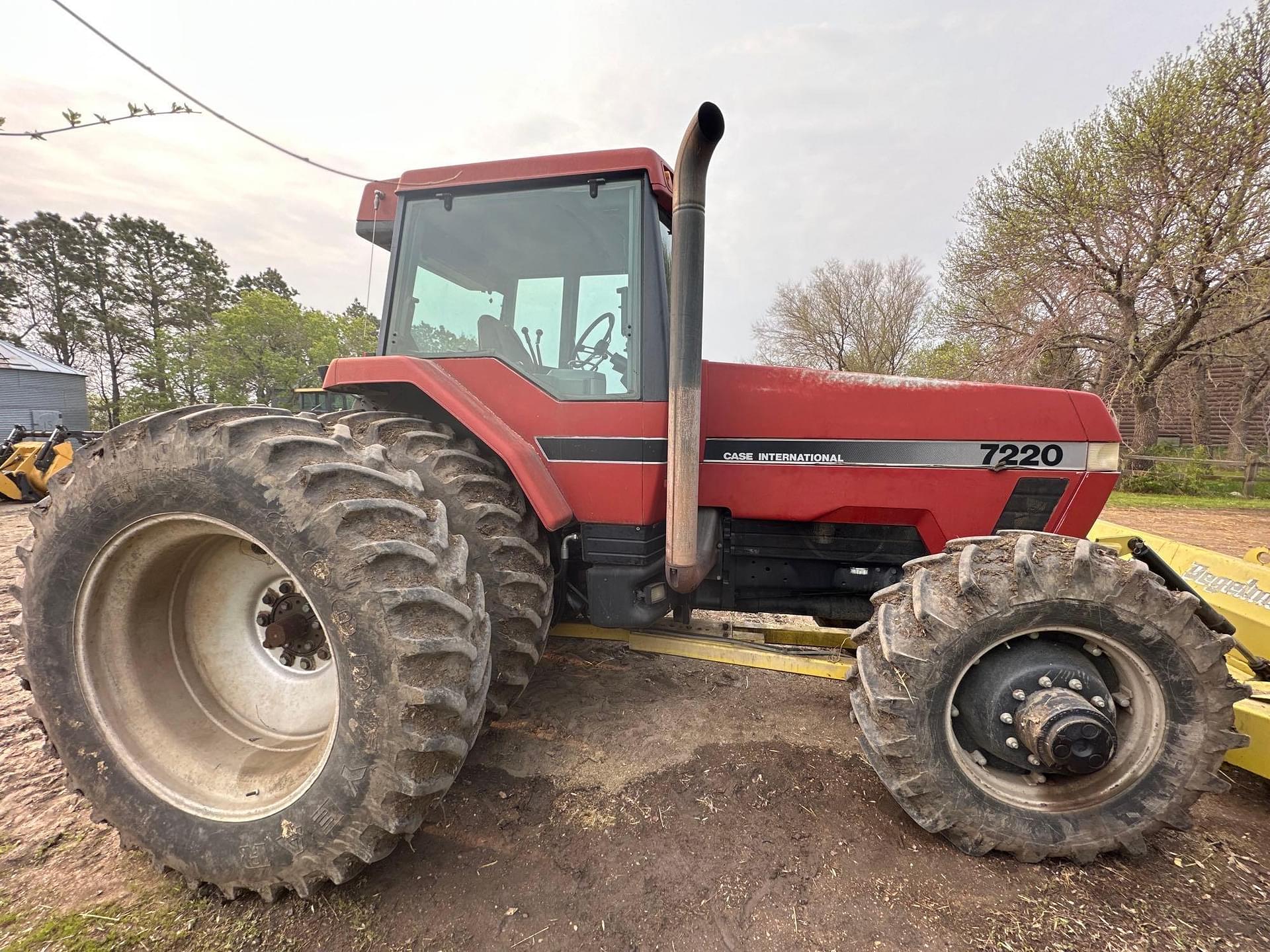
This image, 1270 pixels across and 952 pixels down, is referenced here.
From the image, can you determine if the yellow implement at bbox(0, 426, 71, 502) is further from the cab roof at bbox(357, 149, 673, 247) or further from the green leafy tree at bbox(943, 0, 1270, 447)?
the green leafy tree at bbox(943, 0, 1270, 447)

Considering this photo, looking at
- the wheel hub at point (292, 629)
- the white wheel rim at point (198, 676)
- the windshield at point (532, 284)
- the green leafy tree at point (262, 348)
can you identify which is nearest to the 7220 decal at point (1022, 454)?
the windshield at point (532, 284)

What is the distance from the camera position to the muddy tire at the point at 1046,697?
1.66 metres

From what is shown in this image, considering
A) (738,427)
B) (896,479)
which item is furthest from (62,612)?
(896,479)

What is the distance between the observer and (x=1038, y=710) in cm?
165

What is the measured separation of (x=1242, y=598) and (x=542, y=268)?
10.9ft

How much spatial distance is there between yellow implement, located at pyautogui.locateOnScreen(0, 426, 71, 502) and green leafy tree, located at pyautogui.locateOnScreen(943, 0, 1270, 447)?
779 inches

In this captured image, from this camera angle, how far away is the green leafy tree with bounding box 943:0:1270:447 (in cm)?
1148

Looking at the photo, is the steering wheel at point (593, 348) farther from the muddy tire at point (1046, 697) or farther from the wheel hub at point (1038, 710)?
the wheel hub at point (1038, 710)

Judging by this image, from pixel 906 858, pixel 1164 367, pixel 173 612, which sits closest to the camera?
pixel 906 858

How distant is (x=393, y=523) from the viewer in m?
1.54

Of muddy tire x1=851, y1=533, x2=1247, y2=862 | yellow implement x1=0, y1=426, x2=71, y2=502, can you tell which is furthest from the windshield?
yellow implement x1=0, y1=426, x2=71, y2=502

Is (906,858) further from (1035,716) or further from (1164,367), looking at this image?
(1164,367)

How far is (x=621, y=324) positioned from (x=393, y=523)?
1.15 m

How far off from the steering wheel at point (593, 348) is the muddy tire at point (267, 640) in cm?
87
